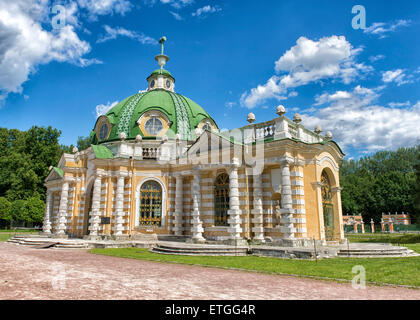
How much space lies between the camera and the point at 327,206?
67.7 feet

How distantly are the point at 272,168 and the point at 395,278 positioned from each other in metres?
10.6

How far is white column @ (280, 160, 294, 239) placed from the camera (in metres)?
17.7

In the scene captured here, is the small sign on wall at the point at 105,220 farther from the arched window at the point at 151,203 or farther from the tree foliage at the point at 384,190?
the tree foliage at the point at 384,190

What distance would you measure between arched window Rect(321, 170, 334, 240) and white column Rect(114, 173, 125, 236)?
1487cm

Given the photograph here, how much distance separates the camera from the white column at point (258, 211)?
19000mm

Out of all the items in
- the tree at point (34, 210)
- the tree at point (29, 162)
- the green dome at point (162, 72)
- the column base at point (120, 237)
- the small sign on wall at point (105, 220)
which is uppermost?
the green dome at point (162, 72)

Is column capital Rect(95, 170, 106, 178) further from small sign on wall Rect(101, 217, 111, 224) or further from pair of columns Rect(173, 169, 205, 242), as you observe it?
pair of columns Rect(173, 169, 205, 242)

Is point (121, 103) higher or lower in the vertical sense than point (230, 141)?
higher

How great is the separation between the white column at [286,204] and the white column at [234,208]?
104 inches

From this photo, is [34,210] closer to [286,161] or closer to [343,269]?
[286,161]

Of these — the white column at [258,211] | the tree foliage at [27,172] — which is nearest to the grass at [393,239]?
the white column at [258,211]

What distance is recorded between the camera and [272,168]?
19688mm

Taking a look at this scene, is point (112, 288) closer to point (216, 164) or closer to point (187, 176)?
point (216, 164)

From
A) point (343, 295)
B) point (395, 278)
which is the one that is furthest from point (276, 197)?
point (343, 295)
